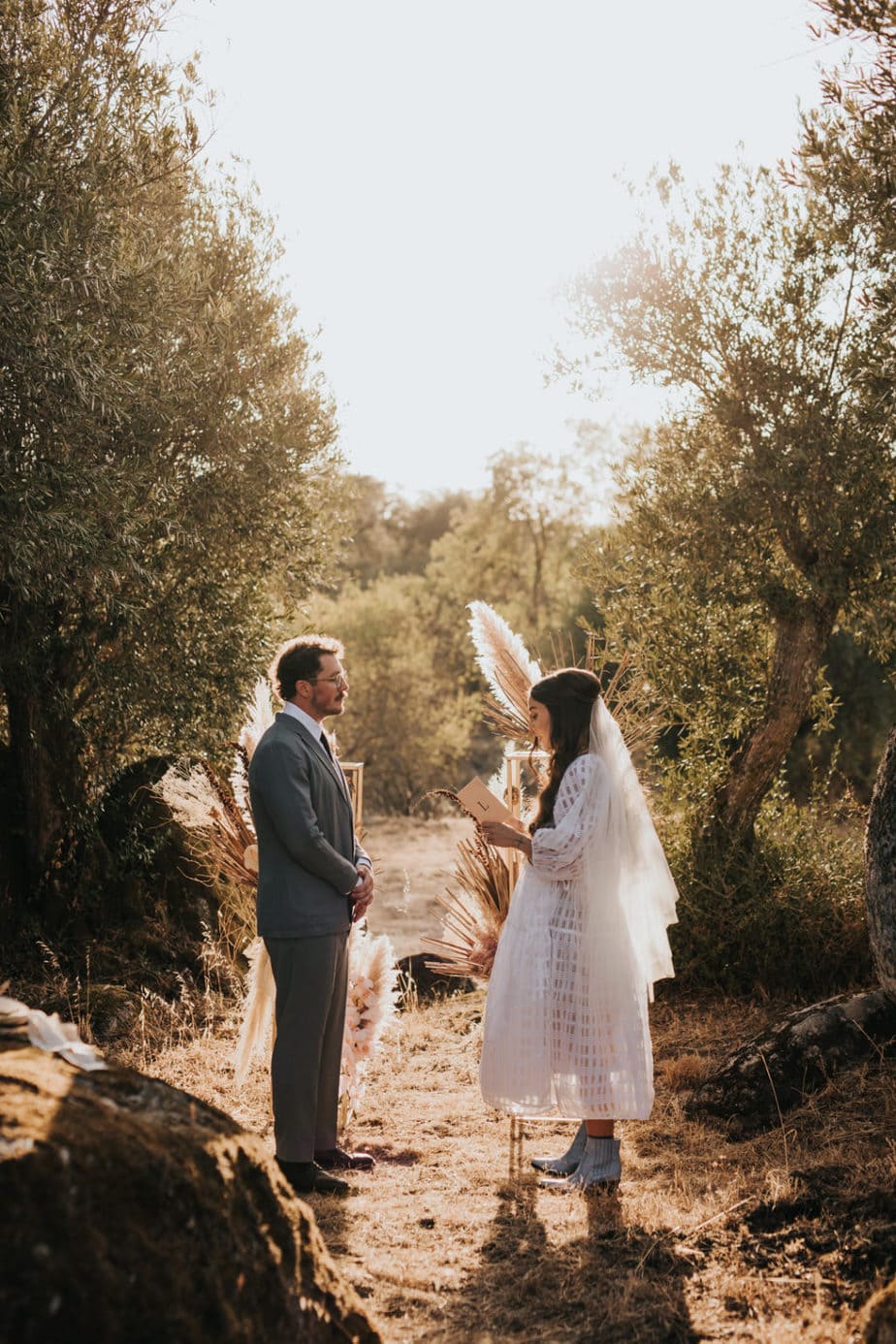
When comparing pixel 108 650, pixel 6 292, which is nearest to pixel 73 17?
pixel 6 292

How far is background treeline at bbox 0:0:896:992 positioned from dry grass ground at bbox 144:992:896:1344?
94.9 inches

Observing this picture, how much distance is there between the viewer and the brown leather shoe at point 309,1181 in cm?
514

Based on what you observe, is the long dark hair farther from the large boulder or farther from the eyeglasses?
the large boulder

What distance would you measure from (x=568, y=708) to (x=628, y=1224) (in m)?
2.05

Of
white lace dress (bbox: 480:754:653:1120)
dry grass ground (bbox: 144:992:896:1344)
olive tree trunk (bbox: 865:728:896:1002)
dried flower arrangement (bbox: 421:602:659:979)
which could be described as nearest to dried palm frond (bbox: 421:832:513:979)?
dried flower arrangement (bbox: 421:602:659:979)

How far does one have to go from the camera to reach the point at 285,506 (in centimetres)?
937

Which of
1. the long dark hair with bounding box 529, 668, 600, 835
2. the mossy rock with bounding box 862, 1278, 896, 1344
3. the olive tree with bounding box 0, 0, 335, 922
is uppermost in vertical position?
the olive tree with bounding box 0, 0, 335, 922

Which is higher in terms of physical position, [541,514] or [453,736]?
[541,514]

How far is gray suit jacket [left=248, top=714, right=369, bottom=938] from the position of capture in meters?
5.12

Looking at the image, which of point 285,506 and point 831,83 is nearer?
point 831,83

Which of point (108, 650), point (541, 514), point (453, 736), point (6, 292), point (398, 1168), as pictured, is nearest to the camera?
point (398, 1168)

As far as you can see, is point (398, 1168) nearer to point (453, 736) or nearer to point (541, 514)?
point (453, 736)

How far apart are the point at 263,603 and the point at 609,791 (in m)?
5.09

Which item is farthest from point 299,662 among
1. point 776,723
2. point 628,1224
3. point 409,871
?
point 409,871
